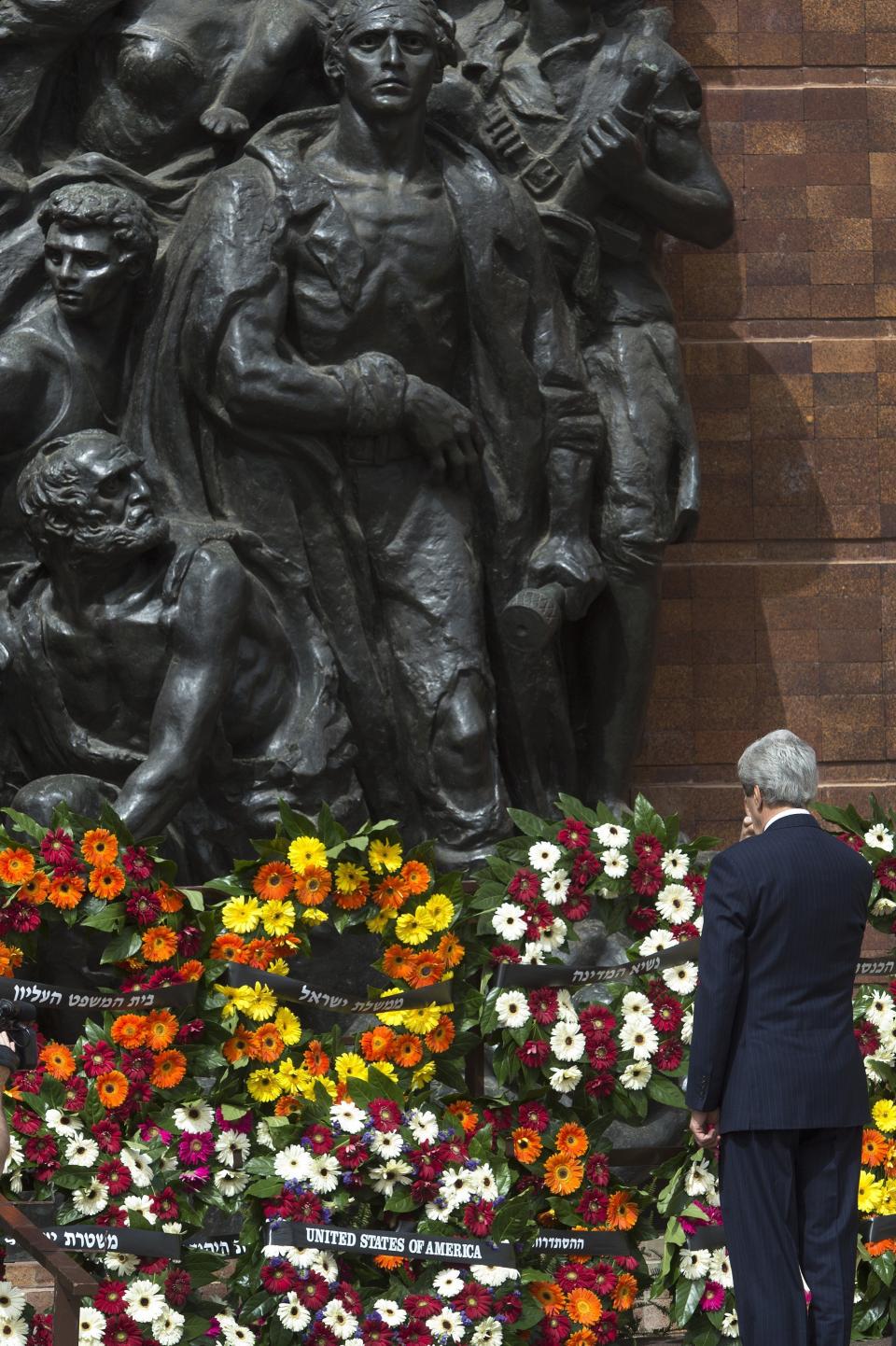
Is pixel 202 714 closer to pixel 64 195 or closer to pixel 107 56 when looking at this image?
pixel 64 195

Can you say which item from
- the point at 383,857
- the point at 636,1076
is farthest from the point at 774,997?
the point at 383,857

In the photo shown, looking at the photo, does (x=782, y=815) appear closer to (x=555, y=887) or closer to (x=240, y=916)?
(x=555, y=887)

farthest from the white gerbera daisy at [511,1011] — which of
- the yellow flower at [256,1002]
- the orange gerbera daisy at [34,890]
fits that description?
the orange gerbera daisy at [34,890]

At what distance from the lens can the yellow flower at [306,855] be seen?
573 centimetres

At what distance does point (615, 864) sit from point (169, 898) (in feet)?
3.79

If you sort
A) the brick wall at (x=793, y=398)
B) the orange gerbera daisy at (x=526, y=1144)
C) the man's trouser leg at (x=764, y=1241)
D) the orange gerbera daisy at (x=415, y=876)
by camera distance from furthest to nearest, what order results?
the brick wall at (x=793, y=398) → the orange gerbera daisy at (x=415, y=876) → the orange gerbera daisy at (x=526, y=1144) → the man's trouser leg at (x=764, y=1241)

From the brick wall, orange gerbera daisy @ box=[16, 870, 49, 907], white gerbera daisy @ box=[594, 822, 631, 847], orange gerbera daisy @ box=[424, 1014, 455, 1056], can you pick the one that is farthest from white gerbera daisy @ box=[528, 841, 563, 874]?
the brick wall

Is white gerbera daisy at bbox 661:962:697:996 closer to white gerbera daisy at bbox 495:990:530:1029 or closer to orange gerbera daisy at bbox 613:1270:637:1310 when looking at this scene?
white gerbera daisy at bbox 495:990:530:1029

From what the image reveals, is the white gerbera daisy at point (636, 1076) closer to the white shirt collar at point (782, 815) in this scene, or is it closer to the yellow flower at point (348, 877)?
the yellow flower at point (348, 877)

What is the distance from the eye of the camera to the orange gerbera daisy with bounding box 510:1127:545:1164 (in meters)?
5.55

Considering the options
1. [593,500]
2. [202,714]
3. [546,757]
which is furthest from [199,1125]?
[593,500]

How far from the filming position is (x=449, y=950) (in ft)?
18.8

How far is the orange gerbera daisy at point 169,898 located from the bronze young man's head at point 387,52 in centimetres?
290

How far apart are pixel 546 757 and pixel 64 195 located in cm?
245
